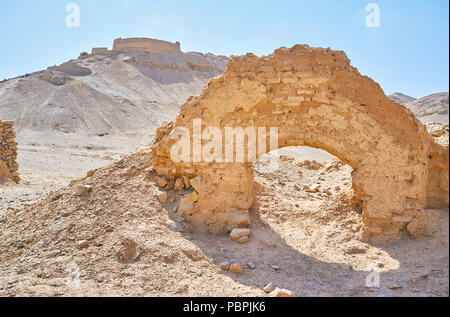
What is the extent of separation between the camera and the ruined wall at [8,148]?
10.6 m

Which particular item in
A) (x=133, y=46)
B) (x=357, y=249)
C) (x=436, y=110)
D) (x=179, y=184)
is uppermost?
(x=133, y=46)

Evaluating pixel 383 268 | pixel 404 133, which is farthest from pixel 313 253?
pixel 404 133

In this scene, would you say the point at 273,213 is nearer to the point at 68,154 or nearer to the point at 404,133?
the point at 404,133

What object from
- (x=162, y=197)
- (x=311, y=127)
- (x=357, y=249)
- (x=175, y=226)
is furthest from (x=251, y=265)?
(x=311, y=127)

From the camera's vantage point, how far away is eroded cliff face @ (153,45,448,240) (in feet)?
16.1

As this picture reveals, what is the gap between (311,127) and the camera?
5.31 m

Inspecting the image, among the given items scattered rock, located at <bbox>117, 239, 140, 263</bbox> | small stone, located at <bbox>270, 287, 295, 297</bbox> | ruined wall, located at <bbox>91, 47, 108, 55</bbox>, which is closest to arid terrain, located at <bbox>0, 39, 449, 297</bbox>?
scattered rock, located at <bbox>117, 239, 140, 263</bbox>

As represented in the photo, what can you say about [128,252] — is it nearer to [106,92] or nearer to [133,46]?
[106,92]

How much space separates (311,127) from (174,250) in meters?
2.87

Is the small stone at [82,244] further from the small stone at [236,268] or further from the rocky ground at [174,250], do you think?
the small stone at [236,268]

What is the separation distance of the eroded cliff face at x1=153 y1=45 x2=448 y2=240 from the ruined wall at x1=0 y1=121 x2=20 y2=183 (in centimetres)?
771

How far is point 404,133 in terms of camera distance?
4984mm

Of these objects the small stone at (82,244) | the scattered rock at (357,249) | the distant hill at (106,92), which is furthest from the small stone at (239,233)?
the distant hill at (106,92)

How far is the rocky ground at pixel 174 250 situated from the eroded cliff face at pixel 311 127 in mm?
420
